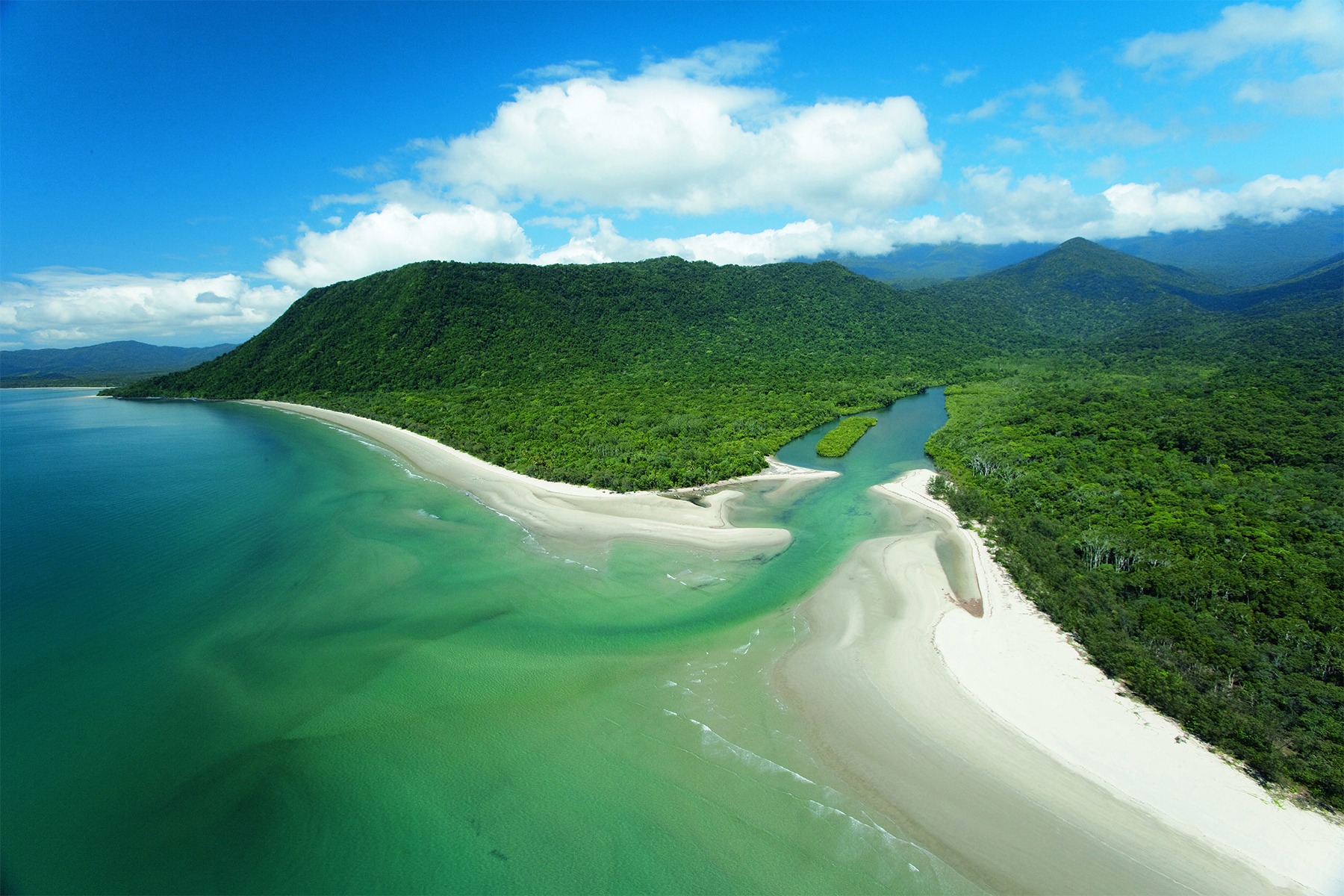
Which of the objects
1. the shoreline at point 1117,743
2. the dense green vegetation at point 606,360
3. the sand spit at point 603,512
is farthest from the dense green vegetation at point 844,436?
the shoreline at point 1117,743

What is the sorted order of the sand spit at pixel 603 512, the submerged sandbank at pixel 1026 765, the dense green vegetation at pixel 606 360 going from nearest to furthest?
the submerged sandbank at pixel 1026 765
the sand spit at pixel 603 512
the dense green vegetation at pixel 606 360

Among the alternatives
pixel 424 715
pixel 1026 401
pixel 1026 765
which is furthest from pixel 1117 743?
pixel 1026 401

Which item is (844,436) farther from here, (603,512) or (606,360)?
(606,360)

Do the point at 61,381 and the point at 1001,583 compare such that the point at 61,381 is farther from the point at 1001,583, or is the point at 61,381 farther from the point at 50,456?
the point at 1001,583

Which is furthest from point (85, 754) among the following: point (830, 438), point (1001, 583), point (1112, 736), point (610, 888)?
point (830, 438)

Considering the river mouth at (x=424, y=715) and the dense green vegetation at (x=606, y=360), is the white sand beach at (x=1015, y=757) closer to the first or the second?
the river mouth at (x=424, y=715)
